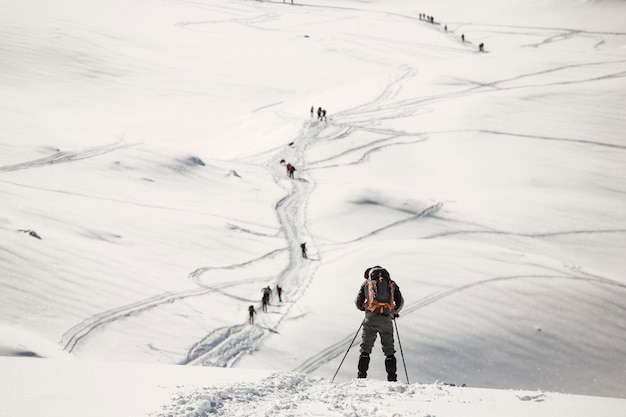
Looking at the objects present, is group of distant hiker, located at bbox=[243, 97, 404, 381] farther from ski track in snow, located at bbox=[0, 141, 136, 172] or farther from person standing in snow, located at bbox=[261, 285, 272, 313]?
ski track in snow, located at bbox=[0, 141, 136, 172]

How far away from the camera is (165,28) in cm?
8494

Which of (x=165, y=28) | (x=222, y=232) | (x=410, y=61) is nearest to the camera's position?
(x=222, y=232)

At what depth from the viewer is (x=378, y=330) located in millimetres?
9492

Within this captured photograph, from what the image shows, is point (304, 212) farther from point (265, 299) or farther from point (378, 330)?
point (378, 330)

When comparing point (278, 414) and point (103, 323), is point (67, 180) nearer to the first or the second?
point (103, 323)

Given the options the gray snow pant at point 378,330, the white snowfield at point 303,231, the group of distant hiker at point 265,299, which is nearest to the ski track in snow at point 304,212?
the white snowfield at point 303,231

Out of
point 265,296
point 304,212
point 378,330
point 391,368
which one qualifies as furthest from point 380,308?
point 304,212

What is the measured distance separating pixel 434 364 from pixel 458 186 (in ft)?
68.2

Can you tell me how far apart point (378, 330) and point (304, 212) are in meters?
25.3

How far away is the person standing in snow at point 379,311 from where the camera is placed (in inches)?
362

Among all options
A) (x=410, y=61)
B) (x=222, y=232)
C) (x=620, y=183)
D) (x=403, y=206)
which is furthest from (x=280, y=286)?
(x=410, y=61)

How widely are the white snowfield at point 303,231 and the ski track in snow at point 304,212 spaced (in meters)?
0.12

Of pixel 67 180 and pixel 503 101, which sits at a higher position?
pixel 503 101

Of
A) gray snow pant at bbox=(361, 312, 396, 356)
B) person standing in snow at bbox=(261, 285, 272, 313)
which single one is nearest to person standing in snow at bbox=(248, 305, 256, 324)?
person standing in snow at bbox=(261, 285, 272, 313)
